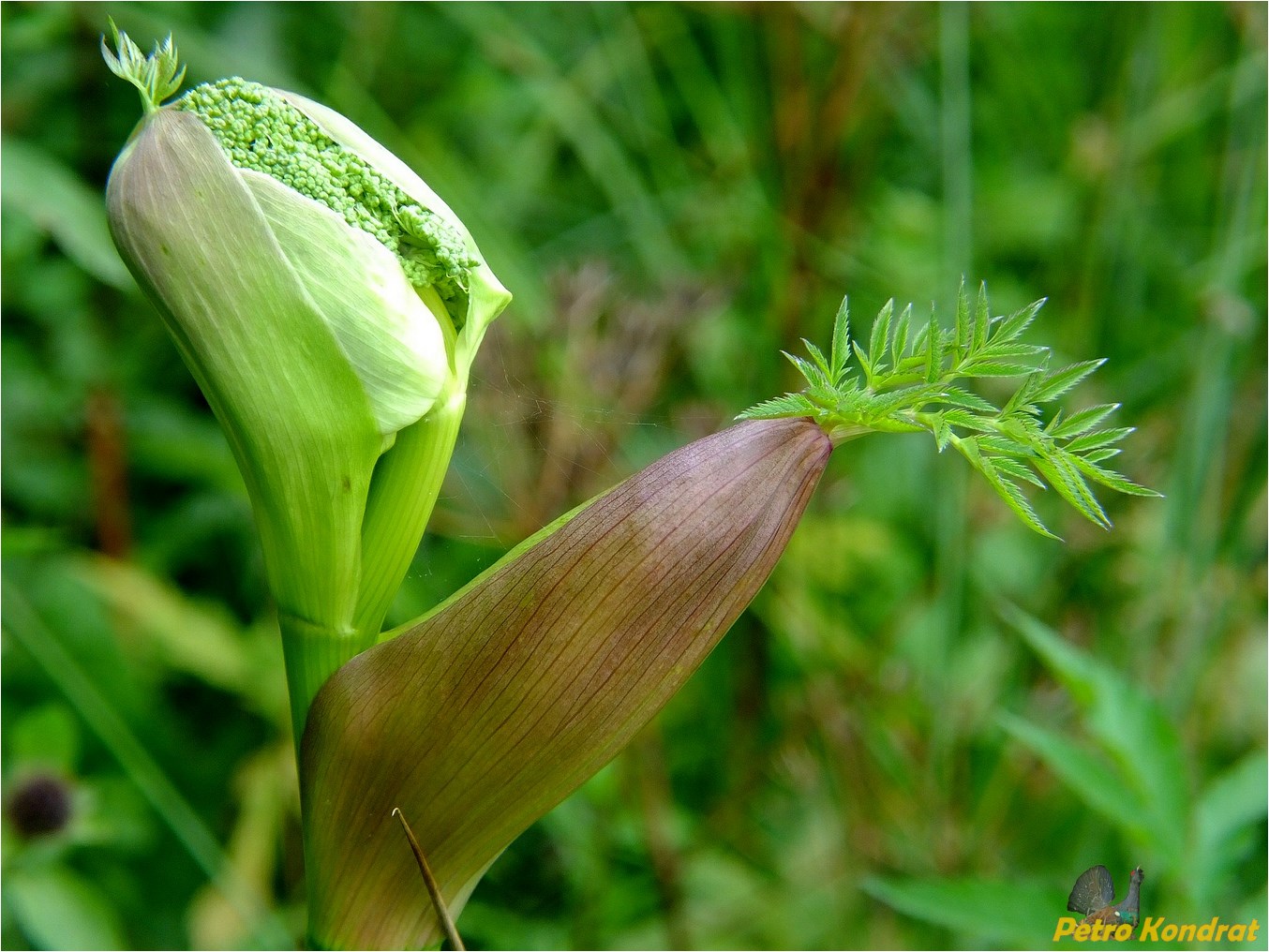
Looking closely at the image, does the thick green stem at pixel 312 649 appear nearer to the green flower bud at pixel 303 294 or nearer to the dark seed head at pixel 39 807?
the green flower bud at pixel 303 294

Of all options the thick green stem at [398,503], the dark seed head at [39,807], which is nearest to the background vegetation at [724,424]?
the dark seed head at [39,807]

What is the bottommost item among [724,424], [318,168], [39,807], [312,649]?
[39,807]

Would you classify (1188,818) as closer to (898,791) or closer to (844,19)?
(898,791)

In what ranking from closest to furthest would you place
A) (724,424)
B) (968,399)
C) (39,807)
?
(968,399) → (39,807) → (724,424)

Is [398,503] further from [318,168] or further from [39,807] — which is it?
[39,807]

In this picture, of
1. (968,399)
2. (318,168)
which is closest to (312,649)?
(318,168)
